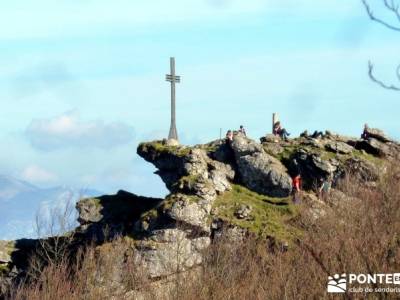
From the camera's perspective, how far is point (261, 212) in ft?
161

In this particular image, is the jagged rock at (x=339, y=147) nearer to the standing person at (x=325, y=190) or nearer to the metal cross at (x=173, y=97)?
the standing person at (x=325, y=190)

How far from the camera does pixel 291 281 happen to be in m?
30.0

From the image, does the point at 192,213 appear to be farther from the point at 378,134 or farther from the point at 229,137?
the point at 378,134

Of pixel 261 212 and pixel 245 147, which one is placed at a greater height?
pixel 245 147

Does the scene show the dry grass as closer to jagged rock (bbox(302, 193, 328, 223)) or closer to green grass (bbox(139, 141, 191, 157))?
jagged rock (bbox(302, 193, 328, 223))

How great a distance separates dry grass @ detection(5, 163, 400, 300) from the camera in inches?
964

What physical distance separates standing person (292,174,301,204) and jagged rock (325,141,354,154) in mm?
3472

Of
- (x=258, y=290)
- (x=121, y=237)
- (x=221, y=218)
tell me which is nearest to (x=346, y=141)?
(x=221, y=218)

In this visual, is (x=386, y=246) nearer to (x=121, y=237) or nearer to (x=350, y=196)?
(x=350, y=196)

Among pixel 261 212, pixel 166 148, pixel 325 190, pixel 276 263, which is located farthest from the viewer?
pixel 166 148

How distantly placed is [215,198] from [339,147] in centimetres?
918

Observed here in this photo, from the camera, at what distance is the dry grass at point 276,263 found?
24.5 m

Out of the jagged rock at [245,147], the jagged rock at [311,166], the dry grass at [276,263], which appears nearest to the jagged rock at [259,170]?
the jagged rock at [245,147]

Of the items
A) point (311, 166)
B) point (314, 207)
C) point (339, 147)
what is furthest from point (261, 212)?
point (339, 147)
